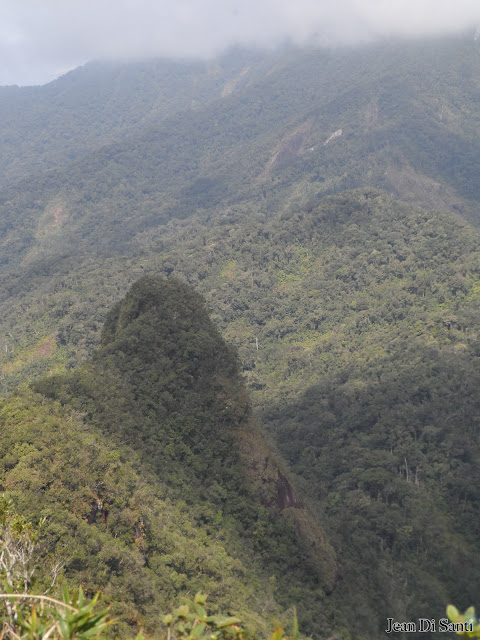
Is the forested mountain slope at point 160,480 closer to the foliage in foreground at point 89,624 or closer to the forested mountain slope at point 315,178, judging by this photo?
the foliage in foreground at point 89,624

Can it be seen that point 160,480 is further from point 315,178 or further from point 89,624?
point 315,178

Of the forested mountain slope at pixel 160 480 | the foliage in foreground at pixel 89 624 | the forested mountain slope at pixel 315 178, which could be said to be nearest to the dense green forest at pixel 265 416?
the forested mountain slope at pixel 160 480

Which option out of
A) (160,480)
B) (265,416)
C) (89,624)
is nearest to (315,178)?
(265,416)

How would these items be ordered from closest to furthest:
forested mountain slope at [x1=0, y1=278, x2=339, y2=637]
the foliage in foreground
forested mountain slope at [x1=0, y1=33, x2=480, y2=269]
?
the foliage in foreground, forested mountain slope at [x1=0, y1=278, x2=339, y2=637], forested mountain slope at [x1=0, y1=33, x2=480, y2=269]

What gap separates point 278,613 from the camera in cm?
2983

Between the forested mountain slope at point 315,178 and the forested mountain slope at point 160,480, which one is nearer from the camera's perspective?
the forested mountain slope at point 160,480

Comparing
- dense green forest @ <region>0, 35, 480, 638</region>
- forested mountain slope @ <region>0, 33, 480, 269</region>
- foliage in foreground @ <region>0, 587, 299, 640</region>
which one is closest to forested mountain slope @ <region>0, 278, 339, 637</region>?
dense green forest @ <region>0, 35, 480, 638</region>

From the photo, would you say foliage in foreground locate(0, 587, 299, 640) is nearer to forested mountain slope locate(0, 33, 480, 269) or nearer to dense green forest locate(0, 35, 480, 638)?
dense green forest locate(0, 35, 480, 638)

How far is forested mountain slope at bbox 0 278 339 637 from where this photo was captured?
2405 cm

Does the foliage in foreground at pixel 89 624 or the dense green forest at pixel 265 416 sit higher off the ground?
the foliage in foreground at pixel 89 624

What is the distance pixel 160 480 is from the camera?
3422cm

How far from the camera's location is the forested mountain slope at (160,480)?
78.9 feet

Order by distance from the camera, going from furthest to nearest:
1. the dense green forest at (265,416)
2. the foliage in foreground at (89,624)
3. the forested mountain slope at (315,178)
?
1. the forested mountain slope at (315,178)
2. the dense green forest at (265,416)
3. the foliage in foreground at (89,624)

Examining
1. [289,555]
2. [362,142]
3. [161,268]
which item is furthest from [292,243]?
[362,142]
